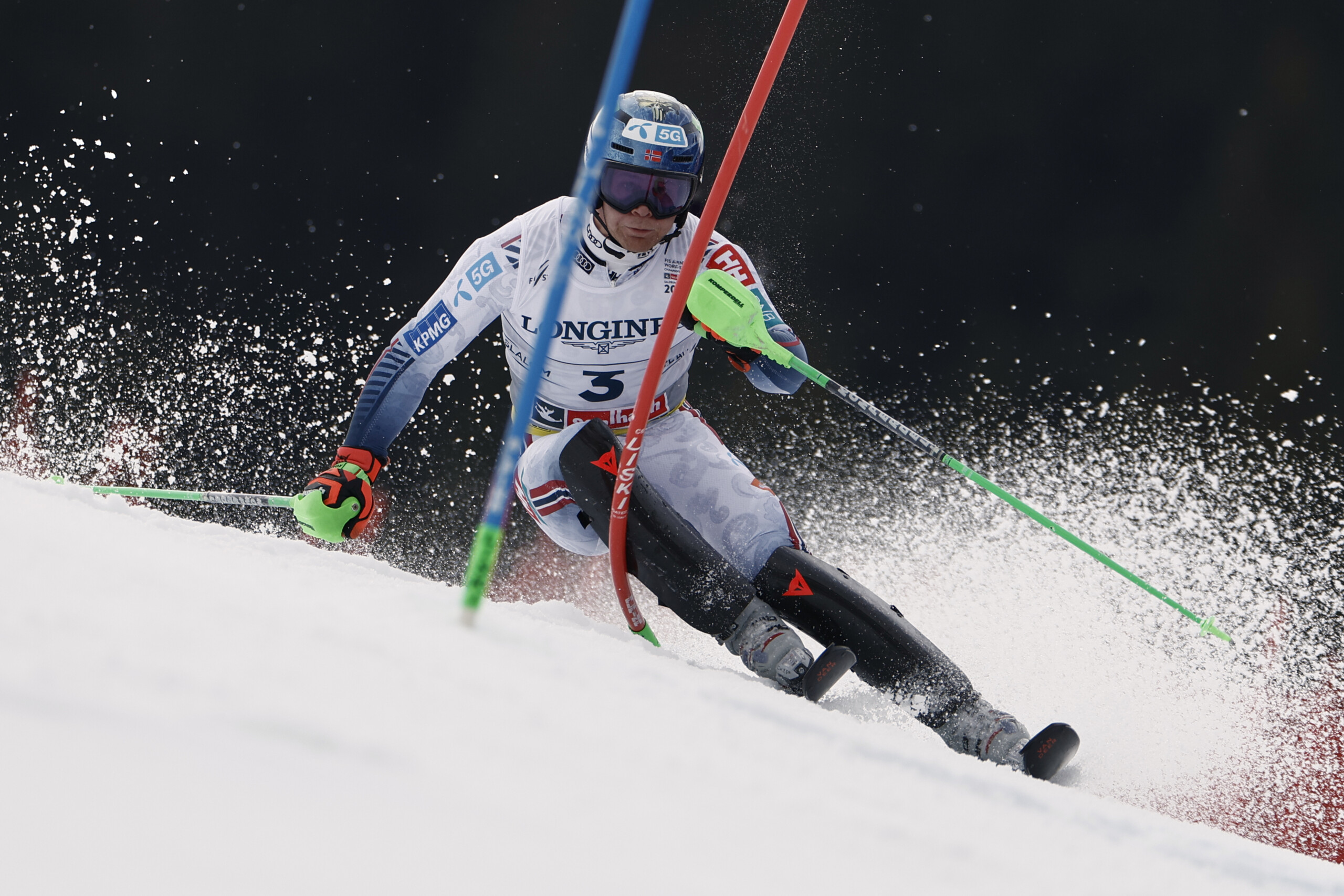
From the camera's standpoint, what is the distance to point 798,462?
546cm

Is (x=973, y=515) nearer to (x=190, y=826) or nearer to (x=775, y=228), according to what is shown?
(x=775, y=228)

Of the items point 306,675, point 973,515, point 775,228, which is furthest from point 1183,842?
point 775,228

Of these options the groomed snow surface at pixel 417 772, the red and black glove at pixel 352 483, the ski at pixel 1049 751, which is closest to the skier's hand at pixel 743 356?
the red and black glove at pixel 352 483

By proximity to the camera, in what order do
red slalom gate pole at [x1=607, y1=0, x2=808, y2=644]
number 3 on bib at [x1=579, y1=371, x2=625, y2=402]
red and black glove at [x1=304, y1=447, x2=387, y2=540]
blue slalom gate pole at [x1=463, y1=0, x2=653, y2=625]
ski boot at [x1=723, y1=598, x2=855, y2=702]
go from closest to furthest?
blue slalom gate pole at [x1=463, y1=0, x2=653, y2=625]
red slalom gate pole at [x1=607, y1=0, x2=808, y2=644]
ski boot at [x1=723, y1=598, x2=855, y2=702]
red and black glove at [x1=304, y1=447, x2=387, y2=540]
number 3 on bib at [x1=579, y1=371, x2=625, y2=402]

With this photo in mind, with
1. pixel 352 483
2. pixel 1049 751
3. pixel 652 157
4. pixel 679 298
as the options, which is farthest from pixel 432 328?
pixel 1049 751

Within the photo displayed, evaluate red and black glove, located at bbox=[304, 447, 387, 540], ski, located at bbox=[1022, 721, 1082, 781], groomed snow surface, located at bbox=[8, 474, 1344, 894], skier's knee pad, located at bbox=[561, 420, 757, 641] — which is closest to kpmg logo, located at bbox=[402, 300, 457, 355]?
red and black glove, located at bbox=[304, 447, 387, 540]

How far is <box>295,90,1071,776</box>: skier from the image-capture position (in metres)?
2.25

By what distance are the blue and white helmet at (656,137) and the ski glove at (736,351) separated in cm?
38

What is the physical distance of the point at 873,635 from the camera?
2268mm

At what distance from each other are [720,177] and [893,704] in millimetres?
1314

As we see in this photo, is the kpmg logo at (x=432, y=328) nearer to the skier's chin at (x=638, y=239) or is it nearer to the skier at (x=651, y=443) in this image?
the skier at (x=651, y=443)

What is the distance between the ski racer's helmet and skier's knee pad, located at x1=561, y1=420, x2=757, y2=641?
65 centimetres

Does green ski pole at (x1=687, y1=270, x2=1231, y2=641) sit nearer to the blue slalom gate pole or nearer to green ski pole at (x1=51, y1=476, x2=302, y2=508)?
the blue slalom gate pole

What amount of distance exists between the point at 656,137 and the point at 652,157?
0.06 metres
